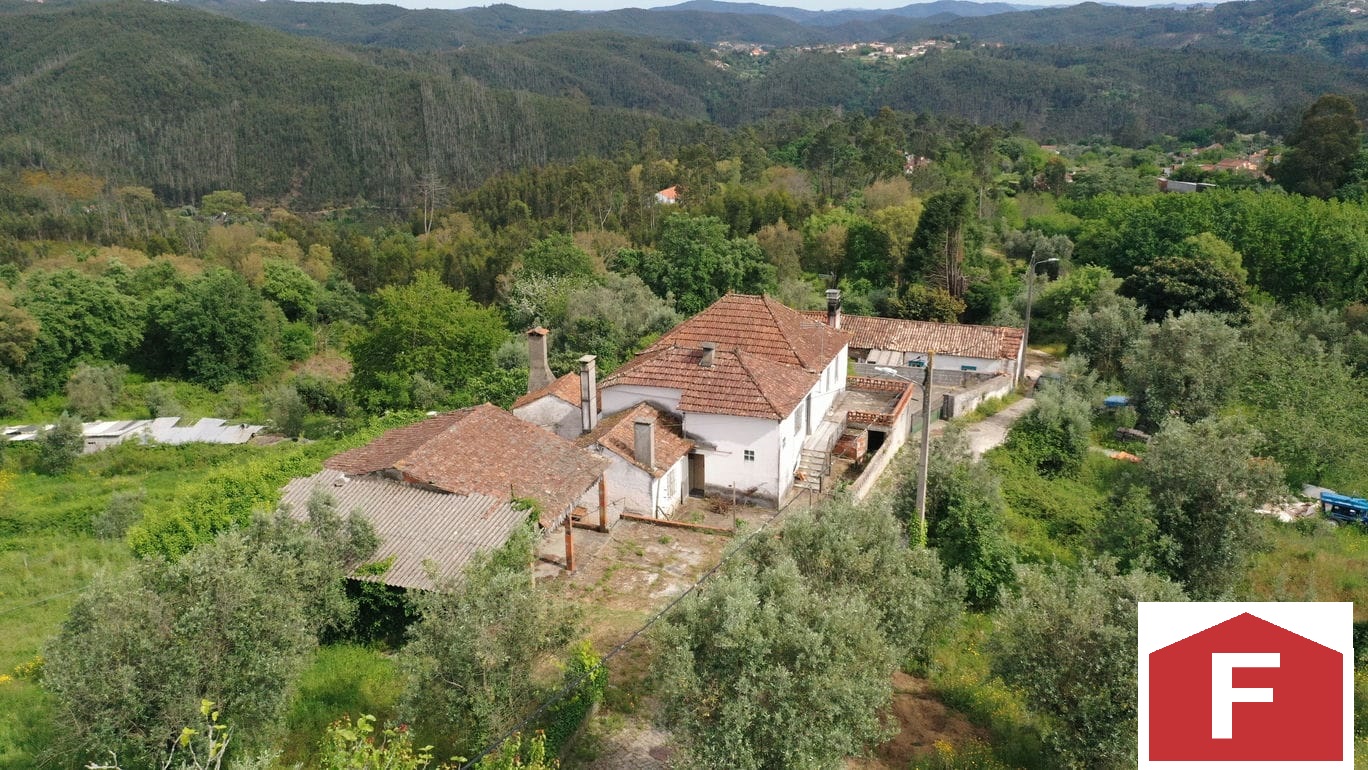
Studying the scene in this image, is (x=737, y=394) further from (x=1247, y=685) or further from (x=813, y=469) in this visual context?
(x=1247, y=685)

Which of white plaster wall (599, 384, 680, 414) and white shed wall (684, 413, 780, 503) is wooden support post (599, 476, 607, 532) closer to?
white shed wall (684, 413, 780, 503)

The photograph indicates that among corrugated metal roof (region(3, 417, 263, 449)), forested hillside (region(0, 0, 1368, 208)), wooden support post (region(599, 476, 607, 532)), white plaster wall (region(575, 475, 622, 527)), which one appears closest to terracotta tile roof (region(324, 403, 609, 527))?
wooden support post (region(599, 476, 607, 532))

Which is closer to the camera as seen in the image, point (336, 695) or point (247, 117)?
point (336, 695)

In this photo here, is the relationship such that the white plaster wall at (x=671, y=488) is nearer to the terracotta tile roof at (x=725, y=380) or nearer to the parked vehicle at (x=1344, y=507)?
the terracotta tile roof at (x=725, y=380)

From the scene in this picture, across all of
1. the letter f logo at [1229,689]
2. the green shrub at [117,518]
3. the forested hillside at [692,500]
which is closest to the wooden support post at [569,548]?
the forested hillside at [692,500]

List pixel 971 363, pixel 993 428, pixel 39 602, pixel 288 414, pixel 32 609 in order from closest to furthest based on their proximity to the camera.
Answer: pixel 32 609 → pixel 39 602 → pixel 993 428 → pixel 971 363 → pixel 288 414

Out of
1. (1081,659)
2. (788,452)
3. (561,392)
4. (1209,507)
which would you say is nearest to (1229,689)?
(1081,659)
